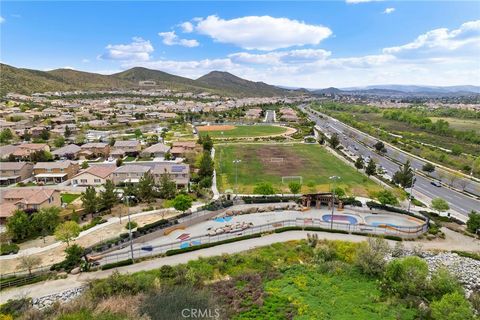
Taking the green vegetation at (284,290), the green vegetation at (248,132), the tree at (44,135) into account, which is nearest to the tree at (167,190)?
the green vegetation at (284,290)

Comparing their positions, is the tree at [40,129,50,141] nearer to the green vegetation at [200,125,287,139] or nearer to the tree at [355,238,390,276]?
the green vegetation at [200,125,287,139]

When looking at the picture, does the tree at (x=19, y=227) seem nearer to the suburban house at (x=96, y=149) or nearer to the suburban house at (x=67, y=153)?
the suburban house at (x=67, y=153)

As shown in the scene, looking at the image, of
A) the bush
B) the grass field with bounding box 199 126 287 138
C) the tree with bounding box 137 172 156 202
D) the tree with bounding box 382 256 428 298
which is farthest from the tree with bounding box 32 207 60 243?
the grass field with bounding box 199 126 287 138

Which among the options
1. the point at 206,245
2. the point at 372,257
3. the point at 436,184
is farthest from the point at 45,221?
the point at 436,184

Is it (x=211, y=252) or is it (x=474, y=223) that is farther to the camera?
(x=474, y=223)

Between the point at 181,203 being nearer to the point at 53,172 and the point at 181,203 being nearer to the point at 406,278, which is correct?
the point at 406,278

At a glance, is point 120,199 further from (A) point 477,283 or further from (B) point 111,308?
(A) point 477,283

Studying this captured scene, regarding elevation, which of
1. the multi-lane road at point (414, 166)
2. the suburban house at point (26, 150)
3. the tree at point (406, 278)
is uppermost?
the suburban house at point (26, 150)
